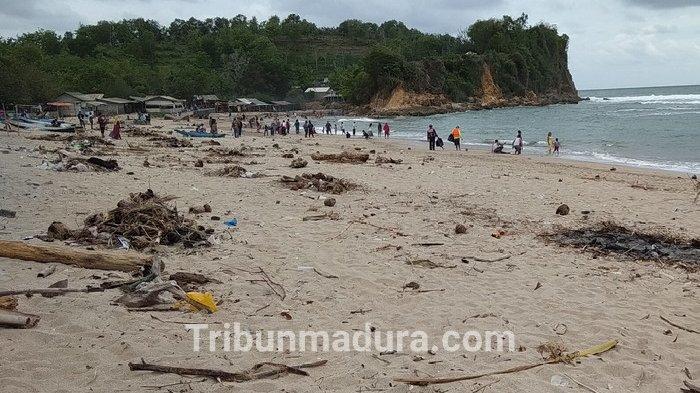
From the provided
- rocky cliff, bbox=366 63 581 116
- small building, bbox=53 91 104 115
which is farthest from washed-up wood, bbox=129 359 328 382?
rocky cliff, bbox=366 63 581 116

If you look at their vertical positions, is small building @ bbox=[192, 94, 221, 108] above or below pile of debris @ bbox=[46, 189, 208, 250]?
above

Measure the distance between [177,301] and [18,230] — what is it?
3.58 m

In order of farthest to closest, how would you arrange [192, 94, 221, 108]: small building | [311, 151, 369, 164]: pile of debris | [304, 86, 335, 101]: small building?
[304, 86, 335, 101]: small building
[192, 94, 221, 108]: small building
[311, 151, 369, 164]: pile of debris

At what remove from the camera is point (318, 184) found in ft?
40.6

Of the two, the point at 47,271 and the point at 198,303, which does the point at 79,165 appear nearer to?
the point at 47,271

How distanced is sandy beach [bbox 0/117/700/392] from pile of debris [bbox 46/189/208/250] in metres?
0.32

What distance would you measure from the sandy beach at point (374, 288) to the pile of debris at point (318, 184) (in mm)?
410

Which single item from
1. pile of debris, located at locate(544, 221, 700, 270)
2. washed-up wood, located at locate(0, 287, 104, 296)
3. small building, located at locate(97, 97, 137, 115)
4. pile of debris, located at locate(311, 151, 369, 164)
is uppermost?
small building, located at locate(97, 97, 137, 115)

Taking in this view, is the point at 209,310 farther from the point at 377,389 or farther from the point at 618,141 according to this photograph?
the point at 618,141

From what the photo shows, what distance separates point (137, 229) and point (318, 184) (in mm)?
5787

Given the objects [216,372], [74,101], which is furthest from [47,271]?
[74,101]

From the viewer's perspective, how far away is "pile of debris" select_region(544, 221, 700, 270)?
292 inches

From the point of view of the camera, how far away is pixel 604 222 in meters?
9.25

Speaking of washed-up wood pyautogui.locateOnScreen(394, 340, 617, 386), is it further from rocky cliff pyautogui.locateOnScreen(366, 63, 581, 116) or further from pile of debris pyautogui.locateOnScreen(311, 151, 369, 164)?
rocky cliff pyautogui.locateOnScreen(366, 63, 581, 116)
